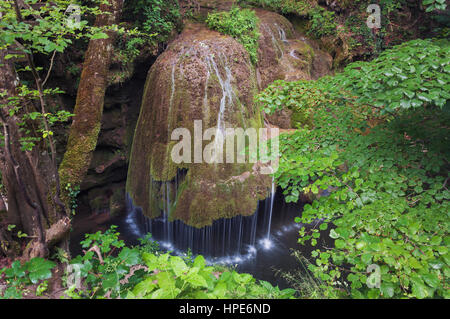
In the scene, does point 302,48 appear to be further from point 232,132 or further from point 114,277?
point 114,277

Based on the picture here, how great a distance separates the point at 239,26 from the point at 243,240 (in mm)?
6354

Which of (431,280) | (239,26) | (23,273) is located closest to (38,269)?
(23,273)

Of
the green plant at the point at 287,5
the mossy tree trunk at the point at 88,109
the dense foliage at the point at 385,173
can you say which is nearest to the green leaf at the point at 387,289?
the dense foliage at the point at 385,173

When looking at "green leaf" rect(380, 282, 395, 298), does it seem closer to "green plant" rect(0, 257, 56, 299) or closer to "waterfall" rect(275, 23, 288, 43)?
"green plant" rect(0, 257, 56, 299)

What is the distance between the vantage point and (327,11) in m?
10.4

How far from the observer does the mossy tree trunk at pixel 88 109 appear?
3.43 m

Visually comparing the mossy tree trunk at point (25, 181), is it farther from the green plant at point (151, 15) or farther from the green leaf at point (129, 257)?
the green plant at point (151, 15)

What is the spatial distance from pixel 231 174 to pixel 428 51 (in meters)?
4.32

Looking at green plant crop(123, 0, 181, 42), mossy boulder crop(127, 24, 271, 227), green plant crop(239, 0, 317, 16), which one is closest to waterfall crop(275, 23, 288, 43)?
green plant crop(239, 0, 317, 16)

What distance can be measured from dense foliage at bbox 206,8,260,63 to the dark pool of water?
15.5 ft

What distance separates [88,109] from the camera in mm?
3508

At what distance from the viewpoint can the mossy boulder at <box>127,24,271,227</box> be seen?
5.60 m

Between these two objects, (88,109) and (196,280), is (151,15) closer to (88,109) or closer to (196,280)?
(88,109)

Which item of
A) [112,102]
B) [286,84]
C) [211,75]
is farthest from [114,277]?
[112,102]
